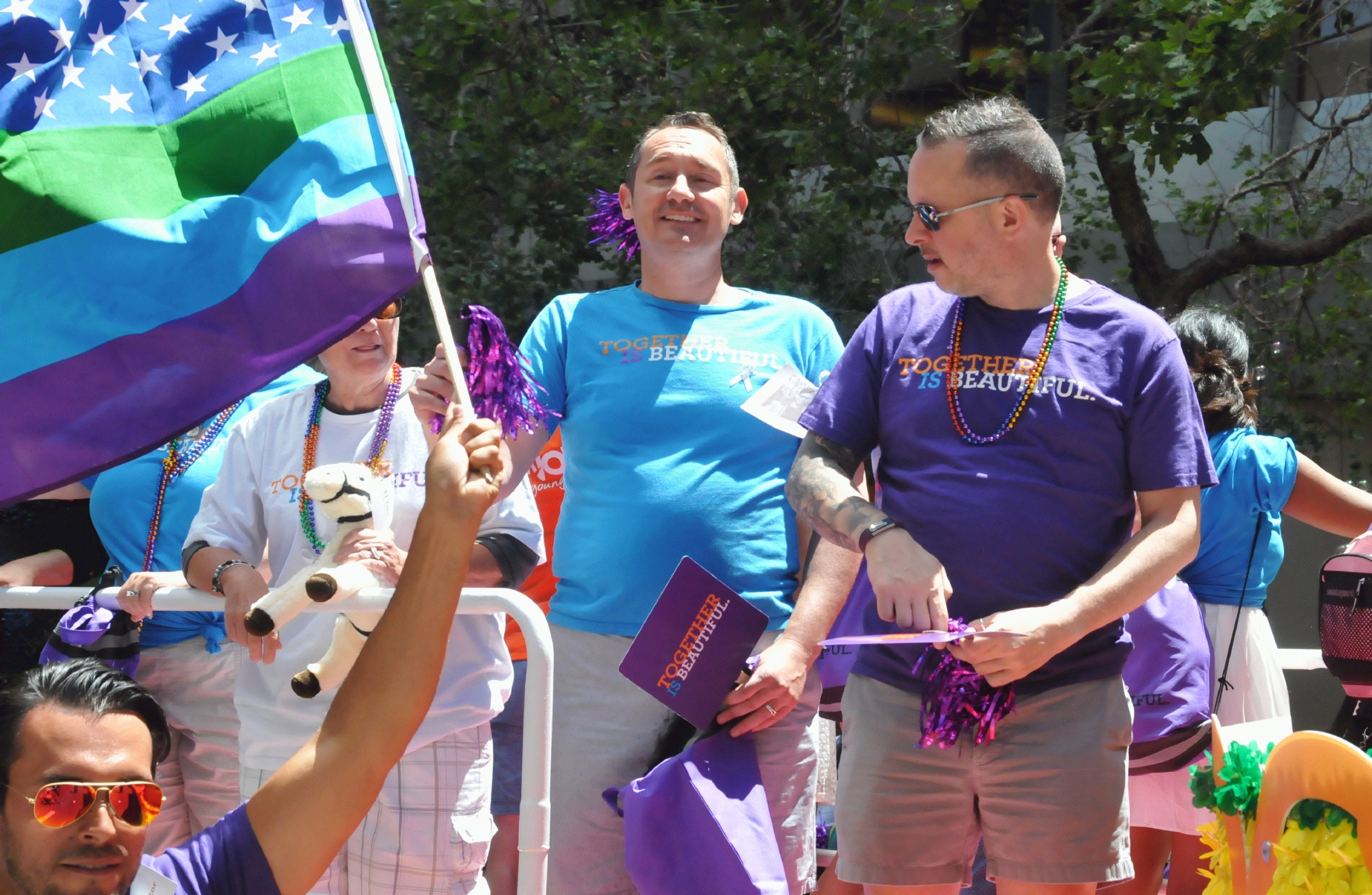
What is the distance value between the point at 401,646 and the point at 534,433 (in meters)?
1.30

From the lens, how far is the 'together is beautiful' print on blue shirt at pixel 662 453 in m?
3.05

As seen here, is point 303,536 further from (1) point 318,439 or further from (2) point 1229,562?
(2) point 1229,562

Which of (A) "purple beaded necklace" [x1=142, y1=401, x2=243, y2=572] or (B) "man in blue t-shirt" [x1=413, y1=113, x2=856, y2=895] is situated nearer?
(B) "man in blue t-shirt" [x1=413, y1=113, x2=856, y2=895]

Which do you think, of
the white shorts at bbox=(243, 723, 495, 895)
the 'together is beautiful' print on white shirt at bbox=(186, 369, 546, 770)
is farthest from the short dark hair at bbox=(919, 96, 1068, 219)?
the white shorts at bbox=(243, 723, 495, 895)

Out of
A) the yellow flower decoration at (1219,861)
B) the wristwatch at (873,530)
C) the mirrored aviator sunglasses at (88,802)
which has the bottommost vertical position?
the yellow flower decoration at (1219,861)

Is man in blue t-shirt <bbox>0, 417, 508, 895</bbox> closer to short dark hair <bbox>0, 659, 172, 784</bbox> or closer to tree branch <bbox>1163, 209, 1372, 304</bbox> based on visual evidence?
short dark hair <bbox>0, 659, 172, 784</bbox>

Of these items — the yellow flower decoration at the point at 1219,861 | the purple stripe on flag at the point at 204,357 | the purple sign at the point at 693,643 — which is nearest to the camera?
the purple stripe on flag at the point at 204,357

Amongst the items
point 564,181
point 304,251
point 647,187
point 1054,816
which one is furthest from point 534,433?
point 564,181

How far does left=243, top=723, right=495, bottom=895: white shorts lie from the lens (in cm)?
315

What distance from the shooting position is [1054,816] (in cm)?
252

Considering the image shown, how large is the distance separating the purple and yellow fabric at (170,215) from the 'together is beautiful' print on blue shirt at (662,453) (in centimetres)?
87

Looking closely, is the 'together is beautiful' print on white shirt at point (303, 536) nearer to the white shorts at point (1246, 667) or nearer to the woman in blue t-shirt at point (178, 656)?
the woman in blue t-shirt at point (178, 656)

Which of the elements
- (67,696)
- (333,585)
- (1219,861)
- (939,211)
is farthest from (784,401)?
(67,696)

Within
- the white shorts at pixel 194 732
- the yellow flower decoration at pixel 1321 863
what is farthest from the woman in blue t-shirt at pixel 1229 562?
the white shorts at pixel 194 732
